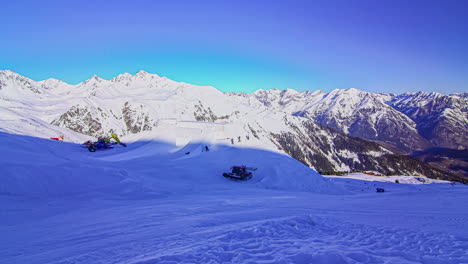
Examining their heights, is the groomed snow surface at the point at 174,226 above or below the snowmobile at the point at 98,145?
below

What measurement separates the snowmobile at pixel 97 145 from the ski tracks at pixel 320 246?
26221 millimetres

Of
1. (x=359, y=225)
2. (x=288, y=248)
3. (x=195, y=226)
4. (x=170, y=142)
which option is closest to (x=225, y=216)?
(x=195, y=226)

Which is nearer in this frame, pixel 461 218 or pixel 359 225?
pixel 359 225

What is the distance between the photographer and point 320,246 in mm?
6141

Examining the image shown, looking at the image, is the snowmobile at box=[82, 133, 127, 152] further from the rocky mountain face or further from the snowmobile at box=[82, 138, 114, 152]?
the rocky mountain face

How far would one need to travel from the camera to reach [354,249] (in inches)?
237

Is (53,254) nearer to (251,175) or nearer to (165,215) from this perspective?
Answer: (165,215)

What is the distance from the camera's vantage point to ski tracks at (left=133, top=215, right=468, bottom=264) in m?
5.39

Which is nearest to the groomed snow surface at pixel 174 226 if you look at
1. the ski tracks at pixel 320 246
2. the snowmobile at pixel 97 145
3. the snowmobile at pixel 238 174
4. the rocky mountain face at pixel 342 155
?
the ski tracks at pixel 320 246

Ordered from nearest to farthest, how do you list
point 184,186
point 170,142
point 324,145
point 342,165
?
point 184,186, point 170,142, point 342,165, point 324,145

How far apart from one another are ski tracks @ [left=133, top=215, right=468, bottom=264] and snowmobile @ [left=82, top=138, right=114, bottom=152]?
1032 inches

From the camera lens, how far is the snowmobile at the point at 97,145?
2765cm

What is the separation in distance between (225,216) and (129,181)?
7.24 meters

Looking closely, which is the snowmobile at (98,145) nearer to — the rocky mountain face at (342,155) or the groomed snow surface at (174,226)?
the groomed snow surface at (174,226)
